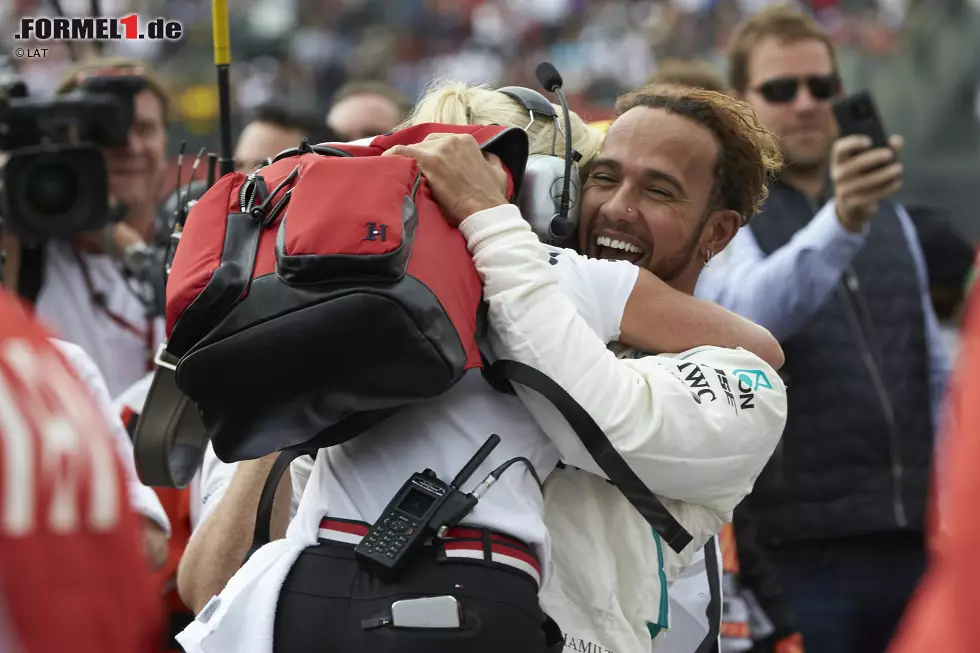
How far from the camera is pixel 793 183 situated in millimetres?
4125

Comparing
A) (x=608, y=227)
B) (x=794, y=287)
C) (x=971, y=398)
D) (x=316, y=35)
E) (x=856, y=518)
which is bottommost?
(x=316, y=35)

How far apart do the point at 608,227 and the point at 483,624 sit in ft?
2.55

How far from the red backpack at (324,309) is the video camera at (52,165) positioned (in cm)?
206

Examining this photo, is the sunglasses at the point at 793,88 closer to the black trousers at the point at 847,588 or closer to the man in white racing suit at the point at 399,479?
the black trousers at the point at 847,588

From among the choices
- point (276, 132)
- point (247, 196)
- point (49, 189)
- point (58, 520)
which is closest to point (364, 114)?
point (276, 132)

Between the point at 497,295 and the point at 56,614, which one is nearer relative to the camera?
the point at 56,614

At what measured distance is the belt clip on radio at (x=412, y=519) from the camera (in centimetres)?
185

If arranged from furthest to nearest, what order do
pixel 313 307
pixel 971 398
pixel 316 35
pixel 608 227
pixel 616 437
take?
pixel 316 35, pixel 608 227, pixel 616 437, pixel 313 307, pixel 971 398

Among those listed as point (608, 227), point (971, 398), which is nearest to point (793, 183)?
point (608, 227)

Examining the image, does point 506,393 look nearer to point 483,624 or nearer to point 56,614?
point 483,624

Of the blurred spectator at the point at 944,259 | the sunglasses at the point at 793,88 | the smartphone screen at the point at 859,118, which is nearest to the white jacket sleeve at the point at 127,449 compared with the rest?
the smartphone screen at the point at 859,118

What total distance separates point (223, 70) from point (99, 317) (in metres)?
1.53

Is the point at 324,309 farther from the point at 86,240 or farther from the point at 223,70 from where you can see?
the point at 86,240

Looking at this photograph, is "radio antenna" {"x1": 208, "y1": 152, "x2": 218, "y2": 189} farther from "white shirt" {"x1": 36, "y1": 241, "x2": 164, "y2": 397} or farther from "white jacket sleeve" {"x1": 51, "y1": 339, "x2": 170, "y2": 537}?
"white shirt" {"x1": 36, "y1": 241, "x2": 164, "y2": 397}
